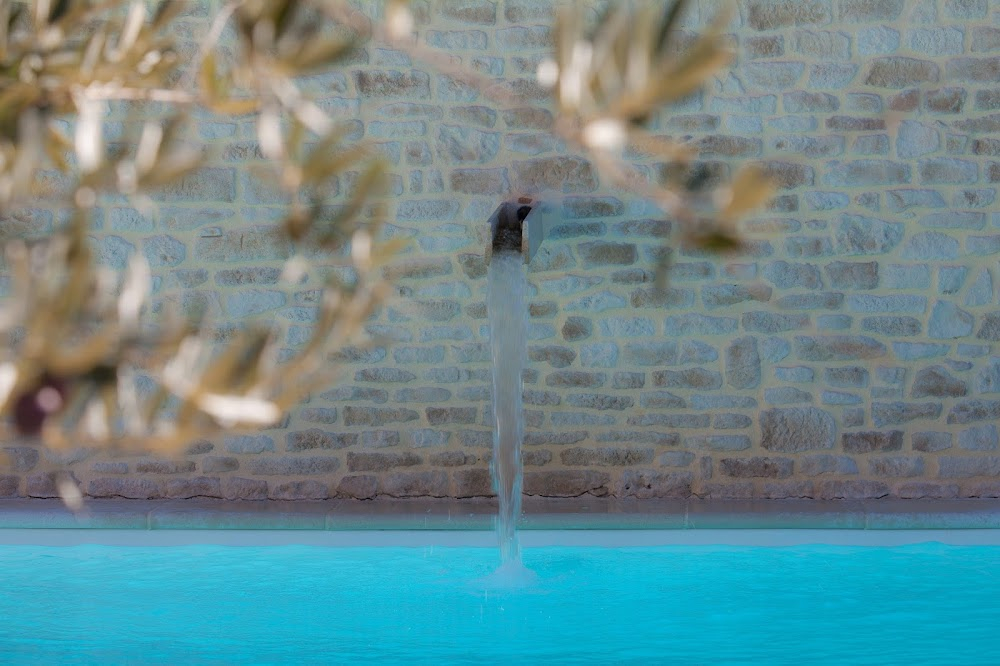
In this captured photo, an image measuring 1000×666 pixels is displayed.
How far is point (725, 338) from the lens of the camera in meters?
5.34

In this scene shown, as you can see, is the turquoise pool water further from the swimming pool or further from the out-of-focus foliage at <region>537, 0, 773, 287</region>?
the out-of-focus foliage at <region>537, 0, 773, 287</region>

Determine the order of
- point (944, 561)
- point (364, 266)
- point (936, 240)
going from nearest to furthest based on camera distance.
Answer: point (364, 266) < point (944, 561) < point (936, 240)

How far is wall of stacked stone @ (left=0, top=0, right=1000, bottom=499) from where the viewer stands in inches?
207

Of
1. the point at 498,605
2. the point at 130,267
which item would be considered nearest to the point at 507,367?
the point at 498,605

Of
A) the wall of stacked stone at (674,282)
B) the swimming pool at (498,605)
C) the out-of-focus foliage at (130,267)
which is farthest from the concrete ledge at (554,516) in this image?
the out-of-focus foliage at (130,267)

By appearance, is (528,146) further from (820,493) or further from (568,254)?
(820,493)

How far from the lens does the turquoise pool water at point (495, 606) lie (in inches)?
156

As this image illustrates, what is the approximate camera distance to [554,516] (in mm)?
4996

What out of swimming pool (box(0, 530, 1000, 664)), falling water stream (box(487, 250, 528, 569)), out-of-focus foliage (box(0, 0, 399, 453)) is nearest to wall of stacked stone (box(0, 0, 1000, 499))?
falling water stream (box(487, 250, 528, 569))

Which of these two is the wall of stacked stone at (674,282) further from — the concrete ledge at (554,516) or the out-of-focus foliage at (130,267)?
the out-of-focus foliage at (130,267)

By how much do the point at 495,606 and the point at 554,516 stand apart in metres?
0.70

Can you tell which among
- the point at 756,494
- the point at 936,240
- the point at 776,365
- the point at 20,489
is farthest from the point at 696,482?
the point at 20,489

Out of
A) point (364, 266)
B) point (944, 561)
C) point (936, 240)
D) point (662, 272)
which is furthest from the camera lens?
point (936, 240)

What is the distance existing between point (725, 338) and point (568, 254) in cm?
73
